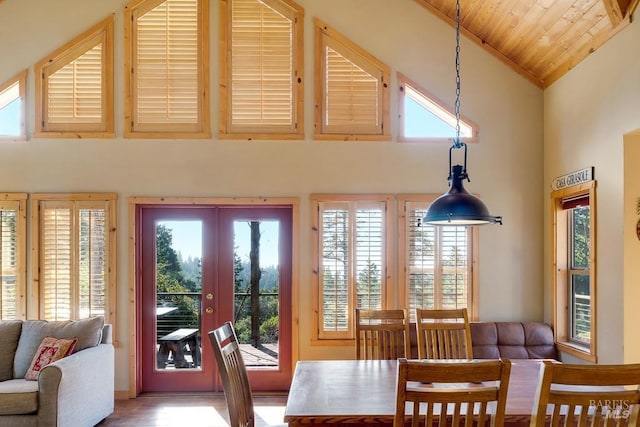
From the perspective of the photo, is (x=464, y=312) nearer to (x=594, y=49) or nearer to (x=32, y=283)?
(x=594, y=49)

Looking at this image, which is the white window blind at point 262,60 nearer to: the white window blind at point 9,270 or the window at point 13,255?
the window at point 13,255

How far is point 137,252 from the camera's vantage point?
201 inches

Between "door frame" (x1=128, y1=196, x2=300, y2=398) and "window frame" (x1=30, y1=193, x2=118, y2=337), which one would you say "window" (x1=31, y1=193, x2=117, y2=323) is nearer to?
"window frame" (x1=30, y1=193, x2=118, y2=337)

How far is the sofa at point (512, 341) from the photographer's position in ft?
15.5

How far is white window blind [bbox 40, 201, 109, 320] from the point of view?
5.03 meters

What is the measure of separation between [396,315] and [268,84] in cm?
272

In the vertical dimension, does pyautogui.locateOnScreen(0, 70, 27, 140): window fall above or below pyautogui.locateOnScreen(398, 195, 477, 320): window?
above

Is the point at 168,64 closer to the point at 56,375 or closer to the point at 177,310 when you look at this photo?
the point at 177,310

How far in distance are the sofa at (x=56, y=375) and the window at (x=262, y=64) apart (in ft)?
8.04

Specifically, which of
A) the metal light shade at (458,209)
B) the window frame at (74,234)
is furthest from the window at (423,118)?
the window frame at (74,234)

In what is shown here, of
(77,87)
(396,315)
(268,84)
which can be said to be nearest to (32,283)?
(77,87)

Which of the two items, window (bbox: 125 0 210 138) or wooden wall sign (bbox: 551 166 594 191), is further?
window (bbox: 125 0 210 138)

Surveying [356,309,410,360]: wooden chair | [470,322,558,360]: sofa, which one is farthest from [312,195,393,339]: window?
[356,309,410,360]: wooden chair

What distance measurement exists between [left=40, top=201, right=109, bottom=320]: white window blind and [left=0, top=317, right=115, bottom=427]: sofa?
24.5 inches
